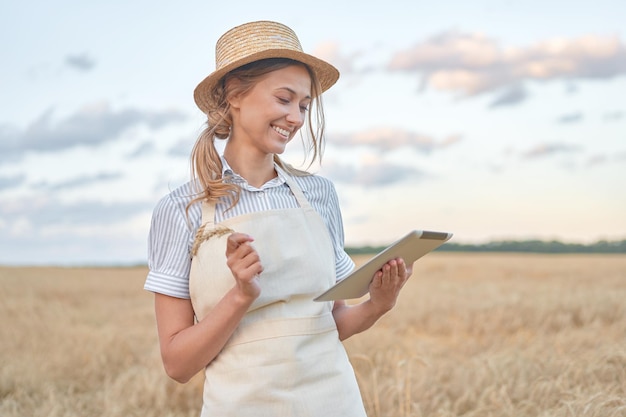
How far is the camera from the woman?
2148 millimetres

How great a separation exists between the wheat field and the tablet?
155 centimetres

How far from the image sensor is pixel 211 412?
7.24ft

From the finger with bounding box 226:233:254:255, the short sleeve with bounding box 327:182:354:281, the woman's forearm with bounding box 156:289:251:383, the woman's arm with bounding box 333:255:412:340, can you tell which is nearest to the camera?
the finger with bounding box 226:233:254:255

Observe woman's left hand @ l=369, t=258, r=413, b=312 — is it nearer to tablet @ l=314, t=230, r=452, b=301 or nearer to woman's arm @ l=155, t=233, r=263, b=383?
tablet @ l=314, t=230, r=452, b=301

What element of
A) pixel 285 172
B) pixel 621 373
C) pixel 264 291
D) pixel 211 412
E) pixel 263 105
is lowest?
pixel 621 373

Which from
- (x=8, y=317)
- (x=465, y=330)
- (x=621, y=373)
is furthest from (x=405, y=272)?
(x=8, y=317)

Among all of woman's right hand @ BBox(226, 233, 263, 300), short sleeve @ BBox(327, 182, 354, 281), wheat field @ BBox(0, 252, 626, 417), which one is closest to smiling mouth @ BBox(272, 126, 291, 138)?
short sleeve @ BBox(327, 182, 354, 281)

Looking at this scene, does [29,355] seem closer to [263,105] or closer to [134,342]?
[134,342]

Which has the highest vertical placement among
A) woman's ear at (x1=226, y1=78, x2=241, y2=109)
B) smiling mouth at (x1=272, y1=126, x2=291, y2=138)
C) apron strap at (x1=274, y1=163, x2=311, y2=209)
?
woman's ear at (x1=226, y1=78, x2=241, y2=109)

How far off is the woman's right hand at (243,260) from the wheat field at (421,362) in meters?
1.83

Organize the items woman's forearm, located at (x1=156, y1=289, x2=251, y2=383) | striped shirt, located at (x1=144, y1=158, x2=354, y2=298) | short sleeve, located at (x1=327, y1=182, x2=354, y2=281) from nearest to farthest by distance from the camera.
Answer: woman's forearm, located at (x1=156, y1=289, x2=251, y2=383) → striped shirt, located at (x1=144, y1=158, x2=354, y2=298) → short sleeve, located at (x1=327, y1=182, x2=354, y2=281)

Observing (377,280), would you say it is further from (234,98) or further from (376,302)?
(234,98)

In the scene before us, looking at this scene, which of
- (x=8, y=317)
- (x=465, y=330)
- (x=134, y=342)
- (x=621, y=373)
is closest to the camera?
(x=621, y=373)

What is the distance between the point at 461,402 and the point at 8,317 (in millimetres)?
6680
